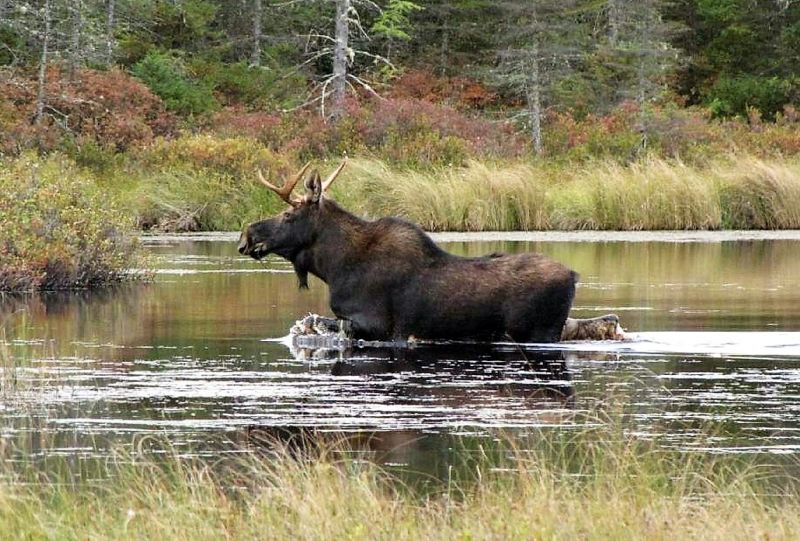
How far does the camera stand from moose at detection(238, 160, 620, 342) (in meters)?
16.4

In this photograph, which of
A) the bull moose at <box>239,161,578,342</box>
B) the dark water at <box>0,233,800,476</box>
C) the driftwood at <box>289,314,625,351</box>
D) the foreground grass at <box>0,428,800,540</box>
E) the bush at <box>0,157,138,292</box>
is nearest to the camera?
the foreground grass at <box>0,428,800,540</box>

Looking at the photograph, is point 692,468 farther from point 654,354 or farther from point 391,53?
point 391,53

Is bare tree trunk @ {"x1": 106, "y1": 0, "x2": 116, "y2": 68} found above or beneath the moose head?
above

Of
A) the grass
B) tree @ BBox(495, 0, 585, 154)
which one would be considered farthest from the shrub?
tree @ BBox(495, 0, 585, 154)

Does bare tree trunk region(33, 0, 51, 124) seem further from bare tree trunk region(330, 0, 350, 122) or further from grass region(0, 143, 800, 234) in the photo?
grass region(0, 143, 800, 234)

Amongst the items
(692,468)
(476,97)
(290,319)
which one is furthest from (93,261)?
(476,97)

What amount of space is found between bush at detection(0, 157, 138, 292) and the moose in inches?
233

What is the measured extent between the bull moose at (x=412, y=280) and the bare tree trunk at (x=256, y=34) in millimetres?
42553

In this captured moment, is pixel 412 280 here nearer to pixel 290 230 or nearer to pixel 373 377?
pixel 290 230

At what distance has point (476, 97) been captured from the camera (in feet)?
201

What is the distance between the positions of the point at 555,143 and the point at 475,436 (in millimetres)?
41959

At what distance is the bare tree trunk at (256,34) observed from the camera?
59.9 meters

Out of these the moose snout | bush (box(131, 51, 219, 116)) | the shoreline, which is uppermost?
bush (box(131, 51, 219, 116))

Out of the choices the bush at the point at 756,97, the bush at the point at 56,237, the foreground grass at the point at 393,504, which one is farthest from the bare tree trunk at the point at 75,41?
the foreground grass at the point at 393,504
